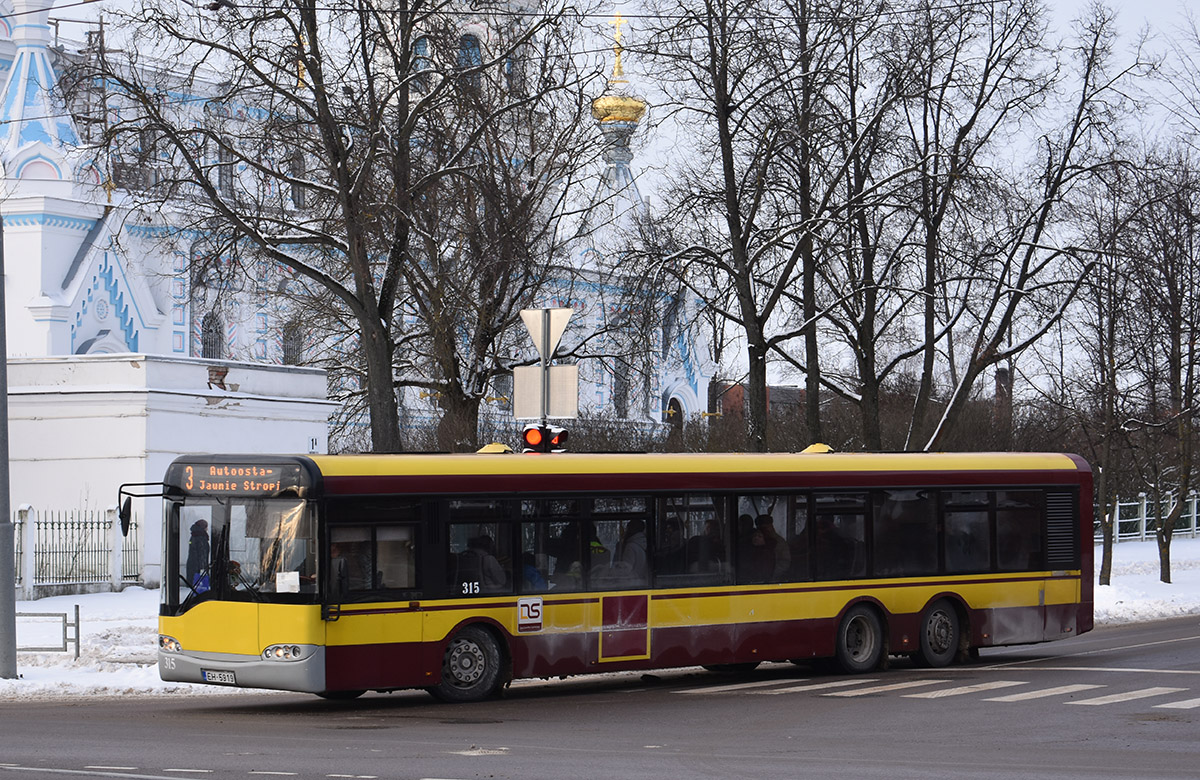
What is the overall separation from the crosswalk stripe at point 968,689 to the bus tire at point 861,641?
1.74 meters

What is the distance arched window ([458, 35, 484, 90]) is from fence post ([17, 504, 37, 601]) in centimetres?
1085

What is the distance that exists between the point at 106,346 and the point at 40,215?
13.6ft

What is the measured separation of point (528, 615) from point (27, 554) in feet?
48.5

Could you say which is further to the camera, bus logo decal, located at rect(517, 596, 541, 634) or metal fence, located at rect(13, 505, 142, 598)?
metal fence, located at rect(13, 505, 142, 598)

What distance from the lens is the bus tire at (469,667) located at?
16156 mm

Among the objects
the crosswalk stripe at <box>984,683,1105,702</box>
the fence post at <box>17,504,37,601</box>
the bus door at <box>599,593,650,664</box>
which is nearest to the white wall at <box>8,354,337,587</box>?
the fence post at <box>17,504,37,601</box>

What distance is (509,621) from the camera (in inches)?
645

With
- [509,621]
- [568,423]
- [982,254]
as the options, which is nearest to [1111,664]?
[509,621]

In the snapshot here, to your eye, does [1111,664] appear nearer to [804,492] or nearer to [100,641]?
[804,492]

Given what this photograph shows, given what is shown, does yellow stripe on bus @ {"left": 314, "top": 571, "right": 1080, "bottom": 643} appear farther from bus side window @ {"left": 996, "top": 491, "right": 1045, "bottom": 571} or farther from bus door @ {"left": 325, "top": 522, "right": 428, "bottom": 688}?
bus side window @ {"left": 996, "top": 491, "right": 1045, "bottom": 571}

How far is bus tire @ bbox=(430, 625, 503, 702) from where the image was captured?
16.2m

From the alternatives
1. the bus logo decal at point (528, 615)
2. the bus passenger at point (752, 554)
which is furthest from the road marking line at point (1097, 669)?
the bus logo decal at point (528, 615)

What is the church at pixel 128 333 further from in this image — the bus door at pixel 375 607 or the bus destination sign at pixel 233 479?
the bus door at pixel 375 607

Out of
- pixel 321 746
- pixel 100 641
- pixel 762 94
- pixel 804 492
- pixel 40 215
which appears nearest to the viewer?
pixel 321 746
